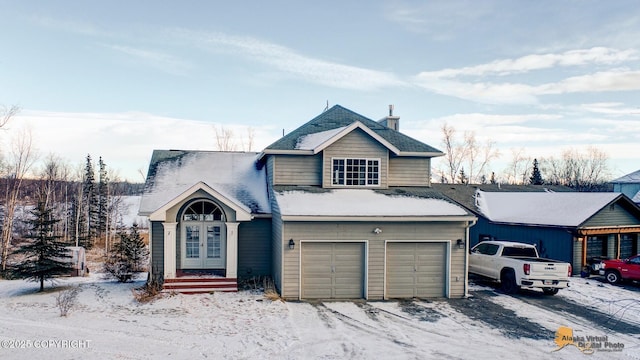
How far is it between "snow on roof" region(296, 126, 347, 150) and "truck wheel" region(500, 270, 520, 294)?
8.72 metres

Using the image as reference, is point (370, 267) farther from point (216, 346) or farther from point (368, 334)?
point (216, 346)

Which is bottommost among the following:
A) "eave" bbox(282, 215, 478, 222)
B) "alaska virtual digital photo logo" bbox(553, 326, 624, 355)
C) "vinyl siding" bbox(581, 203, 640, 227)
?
"alaska virtual digital photo logo" bbox(553, 326, 624, 355)

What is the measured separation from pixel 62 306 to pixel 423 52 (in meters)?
20.2

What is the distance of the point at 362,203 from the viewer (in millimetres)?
14484

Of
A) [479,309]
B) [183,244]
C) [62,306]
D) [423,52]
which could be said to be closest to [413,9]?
[423,52]

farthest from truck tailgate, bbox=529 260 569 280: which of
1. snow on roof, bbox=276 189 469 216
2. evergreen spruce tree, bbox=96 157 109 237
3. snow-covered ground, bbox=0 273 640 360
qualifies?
evergreen spruce tree, bbox=96 157 109 237

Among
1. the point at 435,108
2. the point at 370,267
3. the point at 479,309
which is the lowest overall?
the point at 479,309

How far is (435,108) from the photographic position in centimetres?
2834

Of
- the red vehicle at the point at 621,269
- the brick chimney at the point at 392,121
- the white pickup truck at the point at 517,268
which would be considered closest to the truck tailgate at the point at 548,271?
the white pickup truck at the point at 517,268

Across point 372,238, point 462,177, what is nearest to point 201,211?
point 372,238

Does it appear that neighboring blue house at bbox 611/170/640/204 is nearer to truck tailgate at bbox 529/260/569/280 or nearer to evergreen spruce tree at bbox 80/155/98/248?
truck tailgate at bbox 529/260/569/280

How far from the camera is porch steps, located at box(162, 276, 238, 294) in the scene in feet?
44.8

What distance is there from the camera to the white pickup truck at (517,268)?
13844mm

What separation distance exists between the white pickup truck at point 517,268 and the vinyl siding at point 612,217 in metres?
5.86
